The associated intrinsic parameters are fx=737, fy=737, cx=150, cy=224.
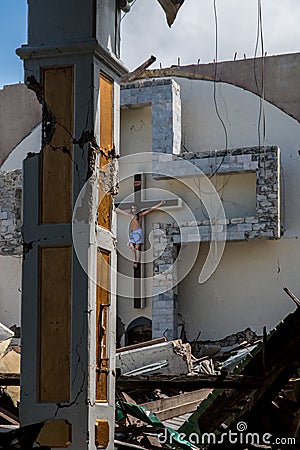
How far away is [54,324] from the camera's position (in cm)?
432

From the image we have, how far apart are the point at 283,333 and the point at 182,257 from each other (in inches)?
344

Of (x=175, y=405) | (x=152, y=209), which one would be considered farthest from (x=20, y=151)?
(x=175, y=405)

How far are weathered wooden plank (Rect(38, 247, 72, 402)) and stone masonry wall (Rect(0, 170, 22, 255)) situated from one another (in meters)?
10.5

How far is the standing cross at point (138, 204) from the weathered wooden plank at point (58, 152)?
9.34 m

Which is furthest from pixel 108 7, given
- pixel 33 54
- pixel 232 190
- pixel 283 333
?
pixel 232 190

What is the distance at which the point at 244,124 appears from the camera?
1419cm

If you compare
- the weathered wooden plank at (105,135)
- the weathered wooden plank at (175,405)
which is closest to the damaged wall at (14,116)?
the weathered wooden plank at (175,405)

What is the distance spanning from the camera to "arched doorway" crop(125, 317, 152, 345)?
45.6ft

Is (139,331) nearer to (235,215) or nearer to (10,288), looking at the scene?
(235,215)

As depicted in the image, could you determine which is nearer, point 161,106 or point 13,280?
point 161,106

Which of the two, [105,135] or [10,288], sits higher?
[105,135]

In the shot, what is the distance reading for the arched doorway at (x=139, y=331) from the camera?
1391 cm

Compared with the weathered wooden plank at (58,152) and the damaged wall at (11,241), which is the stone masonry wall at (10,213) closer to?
the damaged wall at (11,241)

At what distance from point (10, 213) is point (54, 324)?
10812 mm
